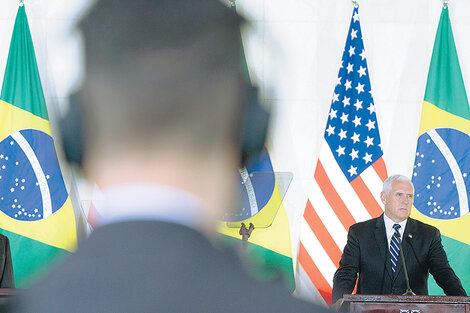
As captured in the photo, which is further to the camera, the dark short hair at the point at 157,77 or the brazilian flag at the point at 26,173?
the brazilian flag at the point at 26,173

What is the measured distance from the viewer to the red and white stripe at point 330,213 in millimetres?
7137

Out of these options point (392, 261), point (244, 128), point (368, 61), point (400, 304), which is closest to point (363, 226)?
point (392, 261)

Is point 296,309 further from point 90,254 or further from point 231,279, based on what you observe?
point 90,254

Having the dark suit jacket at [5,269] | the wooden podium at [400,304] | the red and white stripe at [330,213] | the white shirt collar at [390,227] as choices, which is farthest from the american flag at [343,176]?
the wooden podium at [400,304]

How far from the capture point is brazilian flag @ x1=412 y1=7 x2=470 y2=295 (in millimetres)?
7164

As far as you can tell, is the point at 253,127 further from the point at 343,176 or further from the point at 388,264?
the point at 343,176

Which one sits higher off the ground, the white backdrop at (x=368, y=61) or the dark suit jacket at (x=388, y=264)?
the white backdrop at (x=368, y=61)

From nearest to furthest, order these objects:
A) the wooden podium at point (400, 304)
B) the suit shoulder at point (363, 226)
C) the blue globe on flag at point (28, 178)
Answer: the wooden podium at point (400, 304), the suit shoulder at point (363, 226), the blue globe on flag at point (28, 178)

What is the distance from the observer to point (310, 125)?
299 inches

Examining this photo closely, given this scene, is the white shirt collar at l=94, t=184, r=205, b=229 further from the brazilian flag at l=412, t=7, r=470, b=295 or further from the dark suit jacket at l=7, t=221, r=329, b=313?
the brazilian flag at l=412, t=7, r=470, b=295

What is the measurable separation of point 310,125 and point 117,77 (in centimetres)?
709

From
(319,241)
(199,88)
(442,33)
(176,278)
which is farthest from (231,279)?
(442,33)

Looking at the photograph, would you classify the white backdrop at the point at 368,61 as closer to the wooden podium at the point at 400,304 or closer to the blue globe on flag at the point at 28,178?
the blue globe on flag at the point at 28,178

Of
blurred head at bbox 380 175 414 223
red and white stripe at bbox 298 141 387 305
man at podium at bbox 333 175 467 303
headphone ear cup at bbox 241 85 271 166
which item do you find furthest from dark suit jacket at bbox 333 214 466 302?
headphone ear cup at bbox 241 85 271 166
